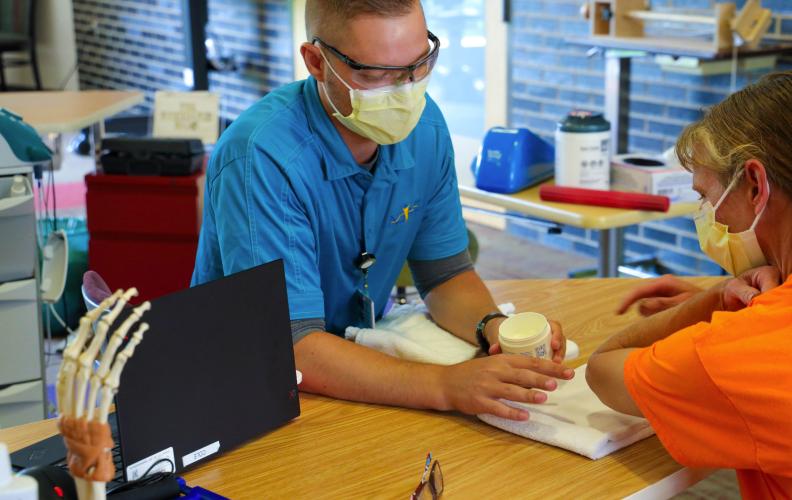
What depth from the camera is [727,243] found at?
1425 mm

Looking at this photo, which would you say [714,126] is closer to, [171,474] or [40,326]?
[171,474]

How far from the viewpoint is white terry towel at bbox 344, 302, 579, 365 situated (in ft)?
5.47

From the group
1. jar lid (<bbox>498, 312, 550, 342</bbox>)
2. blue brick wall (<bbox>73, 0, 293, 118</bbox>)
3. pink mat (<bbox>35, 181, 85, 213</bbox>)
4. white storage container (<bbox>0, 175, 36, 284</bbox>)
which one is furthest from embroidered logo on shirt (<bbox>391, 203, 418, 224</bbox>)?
blue brick wall (<bbox>73, 0, 293, 118</bbox>)

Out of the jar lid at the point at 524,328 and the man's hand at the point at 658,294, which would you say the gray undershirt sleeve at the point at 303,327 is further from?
the man's hand at the point at 658,294

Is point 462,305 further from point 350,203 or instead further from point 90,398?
point 90,398

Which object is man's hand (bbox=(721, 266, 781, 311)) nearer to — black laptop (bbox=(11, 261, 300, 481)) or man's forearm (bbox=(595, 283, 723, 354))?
man's forearm (bbox=(595, 283, 723, 354))

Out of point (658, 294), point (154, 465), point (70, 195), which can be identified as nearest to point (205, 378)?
point (154, 465)

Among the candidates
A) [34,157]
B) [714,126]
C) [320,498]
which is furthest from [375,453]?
[34,157]

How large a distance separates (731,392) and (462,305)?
2.25ft

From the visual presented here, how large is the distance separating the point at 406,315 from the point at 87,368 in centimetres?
103

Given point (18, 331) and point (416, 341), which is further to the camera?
point (18, 331)

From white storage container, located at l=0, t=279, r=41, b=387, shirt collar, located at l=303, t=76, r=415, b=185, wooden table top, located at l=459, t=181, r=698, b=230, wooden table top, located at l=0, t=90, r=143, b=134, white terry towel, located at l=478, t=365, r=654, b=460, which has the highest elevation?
shirt collar, located at l=303, t=76, r=415, b=185

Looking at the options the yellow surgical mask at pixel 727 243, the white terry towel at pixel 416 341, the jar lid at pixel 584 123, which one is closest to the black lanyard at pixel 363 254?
the white terry towel at pixel 416 341

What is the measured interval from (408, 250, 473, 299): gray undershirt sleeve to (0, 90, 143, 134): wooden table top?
6.25 feet
